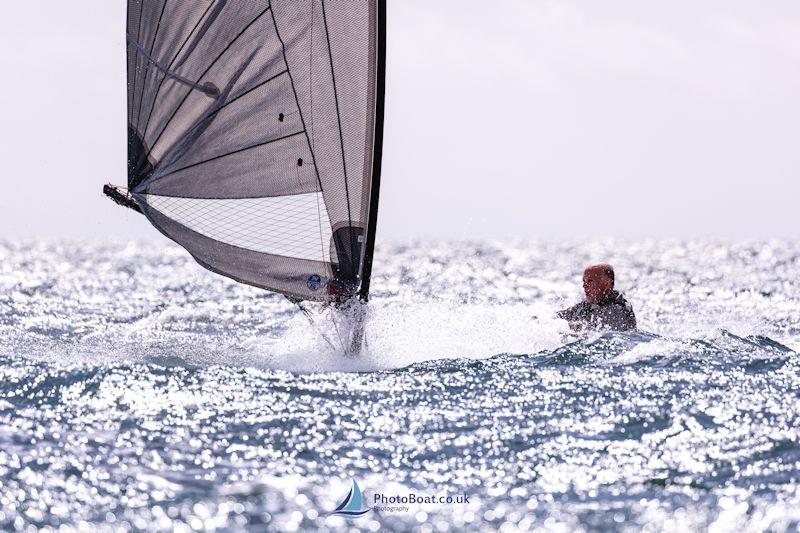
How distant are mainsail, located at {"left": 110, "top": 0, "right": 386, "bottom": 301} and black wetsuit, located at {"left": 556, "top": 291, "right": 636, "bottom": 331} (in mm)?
2302

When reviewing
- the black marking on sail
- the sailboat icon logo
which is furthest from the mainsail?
the sailboat icon logo

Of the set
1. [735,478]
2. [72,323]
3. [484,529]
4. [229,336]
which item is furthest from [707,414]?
[72,323]

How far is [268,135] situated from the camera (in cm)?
948

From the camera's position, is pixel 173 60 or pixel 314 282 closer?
pixel 314 282

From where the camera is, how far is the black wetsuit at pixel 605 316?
10.5 m

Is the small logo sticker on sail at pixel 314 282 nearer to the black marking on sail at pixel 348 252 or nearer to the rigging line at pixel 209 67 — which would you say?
the black marking on sail at pixel 348 252

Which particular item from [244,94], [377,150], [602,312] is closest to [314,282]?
[377,150]

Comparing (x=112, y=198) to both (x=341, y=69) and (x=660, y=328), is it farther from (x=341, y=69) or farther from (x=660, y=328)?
(x=660, y=328)

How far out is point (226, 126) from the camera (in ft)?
31.4

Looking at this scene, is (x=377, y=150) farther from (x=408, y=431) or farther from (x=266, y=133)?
(x=408, y=431)

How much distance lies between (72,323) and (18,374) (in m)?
6.44

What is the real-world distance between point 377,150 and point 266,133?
1.02m

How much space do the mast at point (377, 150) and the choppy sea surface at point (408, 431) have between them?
0.86 metres

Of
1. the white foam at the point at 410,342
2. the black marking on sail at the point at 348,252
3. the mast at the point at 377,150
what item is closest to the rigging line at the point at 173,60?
the mast at the point at 377,150
